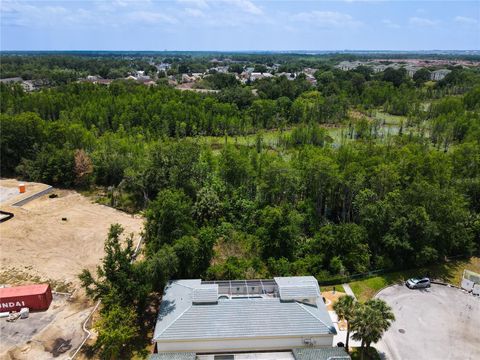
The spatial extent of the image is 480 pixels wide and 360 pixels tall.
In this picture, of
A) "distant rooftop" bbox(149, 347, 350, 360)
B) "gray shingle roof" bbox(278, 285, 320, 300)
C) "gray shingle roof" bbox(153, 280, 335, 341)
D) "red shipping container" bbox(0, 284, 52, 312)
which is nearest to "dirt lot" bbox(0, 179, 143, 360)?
"red shipping container" bbox(0, 284, 52, 312)

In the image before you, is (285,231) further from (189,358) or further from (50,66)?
(50,66)

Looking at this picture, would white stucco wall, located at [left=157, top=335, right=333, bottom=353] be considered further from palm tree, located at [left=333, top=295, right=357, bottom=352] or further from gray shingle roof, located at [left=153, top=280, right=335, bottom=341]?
palm tree, located at [left=333, top=295, right=357, bottom=352]

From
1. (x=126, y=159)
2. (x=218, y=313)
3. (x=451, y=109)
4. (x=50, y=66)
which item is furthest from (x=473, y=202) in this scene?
(x=50, y=66)

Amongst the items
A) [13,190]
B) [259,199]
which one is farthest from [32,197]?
[259,199]

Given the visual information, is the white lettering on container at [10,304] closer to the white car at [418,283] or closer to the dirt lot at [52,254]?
the dirt lot at [52,254]

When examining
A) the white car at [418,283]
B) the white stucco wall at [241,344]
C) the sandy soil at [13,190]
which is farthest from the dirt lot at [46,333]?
the white car at [418,283]

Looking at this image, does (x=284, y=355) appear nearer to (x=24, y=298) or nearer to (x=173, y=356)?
(x=173, y=356)
